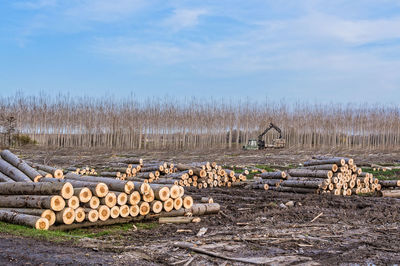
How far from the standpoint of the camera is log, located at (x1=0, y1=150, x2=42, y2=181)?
11.8 meters

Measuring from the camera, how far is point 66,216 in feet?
27.3

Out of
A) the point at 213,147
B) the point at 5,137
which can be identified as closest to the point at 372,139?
the point at 213,147

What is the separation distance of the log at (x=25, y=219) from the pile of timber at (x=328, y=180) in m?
9.81

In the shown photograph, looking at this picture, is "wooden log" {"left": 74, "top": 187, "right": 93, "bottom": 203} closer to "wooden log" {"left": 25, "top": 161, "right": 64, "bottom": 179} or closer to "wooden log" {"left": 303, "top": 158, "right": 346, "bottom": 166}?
"wooden log" {"left": 25, "top": 161, "right": 64, "bottom": 179}

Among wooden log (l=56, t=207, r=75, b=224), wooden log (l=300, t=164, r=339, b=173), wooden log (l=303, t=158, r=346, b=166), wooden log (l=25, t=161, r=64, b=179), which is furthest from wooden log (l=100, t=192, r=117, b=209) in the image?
wooden log (l=303, t=158, r=346, b=166)

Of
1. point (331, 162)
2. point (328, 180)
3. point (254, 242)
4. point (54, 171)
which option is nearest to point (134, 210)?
point (254, 242)

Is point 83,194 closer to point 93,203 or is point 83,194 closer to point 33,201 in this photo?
point 93,203

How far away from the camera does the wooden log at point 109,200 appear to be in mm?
8805

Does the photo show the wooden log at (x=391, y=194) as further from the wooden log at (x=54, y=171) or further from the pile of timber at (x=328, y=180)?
the wooden log at (x=54, y=171)

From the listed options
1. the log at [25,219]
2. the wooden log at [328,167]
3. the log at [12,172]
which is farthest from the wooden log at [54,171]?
the wooden log at [328,167]

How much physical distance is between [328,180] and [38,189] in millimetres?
9779

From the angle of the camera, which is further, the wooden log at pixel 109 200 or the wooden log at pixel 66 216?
the wooden log at pixel 109 200

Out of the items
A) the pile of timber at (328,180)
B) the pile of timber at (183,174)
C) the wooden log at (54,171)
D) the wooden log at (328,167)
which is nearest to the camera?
the wooden log at (54,171)

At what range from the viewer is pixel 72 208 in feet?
27.7
